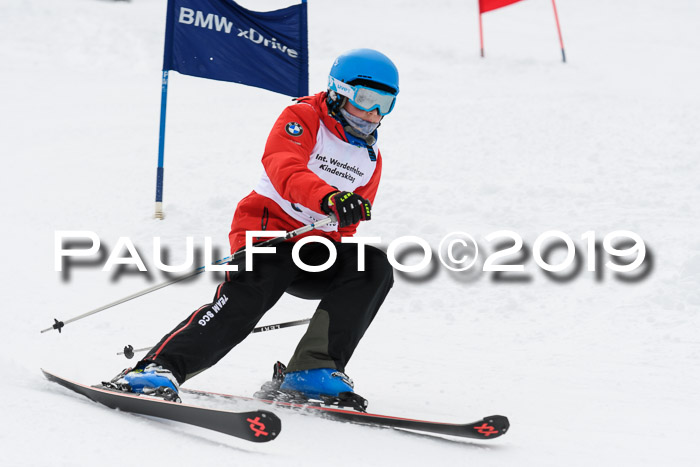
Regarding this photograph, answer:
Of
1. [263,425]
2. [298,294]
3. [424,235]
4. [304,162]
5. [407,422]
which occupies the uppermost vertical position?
[304,162]

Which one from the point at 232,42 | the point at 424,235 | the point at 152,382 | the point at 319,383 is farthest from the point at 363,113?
the point at 232,42

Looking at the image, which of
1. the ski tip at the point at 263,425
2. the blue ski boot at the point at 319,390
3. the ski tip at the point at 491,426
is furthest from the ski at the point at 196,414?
the ski tip at the point at 491,426

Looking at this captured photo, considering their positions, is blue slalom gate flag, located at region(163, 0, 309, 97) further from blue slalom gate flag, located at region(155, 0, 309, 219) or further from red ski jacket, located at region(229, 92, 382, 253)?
red ski jacket, located at region(229, 92, 382, 253)

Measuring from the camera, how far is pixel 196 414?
246 centimetres

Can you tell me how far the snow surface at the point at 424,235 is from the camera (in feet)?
8.98

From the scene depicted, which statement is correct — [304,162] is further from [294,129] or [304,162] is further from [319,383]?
[319,383]

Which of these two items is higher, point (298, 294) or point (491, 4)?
point (491, 4)

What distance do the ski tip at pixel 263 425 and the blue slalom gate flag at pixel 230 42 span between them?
4.87 m

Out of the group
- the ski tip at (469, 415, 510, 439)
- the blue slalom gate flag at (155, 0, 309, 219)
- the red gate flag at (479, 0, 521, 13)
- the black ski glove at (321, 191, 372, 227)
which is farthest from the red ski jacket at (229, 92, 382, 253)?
the red gate flag at (479, 0, 521, 13)

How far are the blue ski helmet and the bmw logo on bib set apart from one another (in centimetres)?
23

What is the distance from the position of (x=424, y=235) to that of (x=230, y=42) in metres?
2.59

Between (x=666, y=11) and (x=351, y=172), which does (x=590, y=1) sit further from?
(x=351, y=172)

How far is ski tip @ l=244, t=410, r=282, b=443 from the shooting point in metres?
2.26

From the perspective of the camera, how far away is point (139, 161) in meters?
8.67
